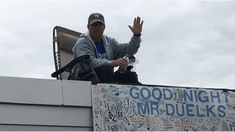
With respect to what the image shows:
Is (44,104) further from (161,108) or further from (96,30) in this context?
(96,30)

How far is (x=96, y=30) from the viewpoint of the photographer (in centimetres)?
603

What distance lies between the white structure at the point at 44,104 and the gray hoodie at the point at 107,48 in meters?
0.54

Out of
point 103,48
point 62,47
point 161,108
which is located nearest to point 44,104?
point 161,108

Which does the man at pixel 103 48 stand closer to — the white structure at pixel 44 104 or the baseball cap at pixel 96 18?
the baseball cap at pixel 96 18

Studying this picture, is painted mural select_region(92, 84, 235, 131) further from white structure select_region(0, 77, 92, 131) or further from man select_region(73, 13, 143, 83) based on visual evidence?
man select_region(73, 13, 143, 83)

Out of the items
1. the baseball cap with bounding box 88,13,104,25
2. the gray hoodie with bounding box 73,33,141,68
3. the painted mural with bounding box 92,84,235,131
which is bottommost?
the painted mural with bounding box 92,84,235,131

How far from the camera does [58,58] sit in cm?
704

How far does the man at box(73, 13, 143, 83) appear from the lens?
5.68 meters

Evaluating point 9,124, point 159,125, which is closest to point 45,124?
point 9,124

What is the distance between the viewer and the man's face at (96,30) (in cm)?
600

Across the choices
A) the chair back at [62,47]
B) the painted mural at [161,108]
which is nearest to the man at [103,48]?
the painted mural at [161,108]

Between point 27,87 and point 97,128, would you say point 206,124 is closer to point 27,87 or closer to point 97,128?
point 97,128

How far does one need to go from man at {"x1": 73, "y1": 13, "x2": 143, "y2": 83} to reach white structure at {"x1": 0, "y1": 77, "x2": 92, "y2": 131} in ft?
1.70

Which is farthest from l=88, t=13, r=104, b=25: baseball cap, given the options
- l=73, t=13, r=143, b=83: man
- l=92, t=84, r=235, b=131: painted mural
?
l=92, t=84, r=235, b=131: painted mural
